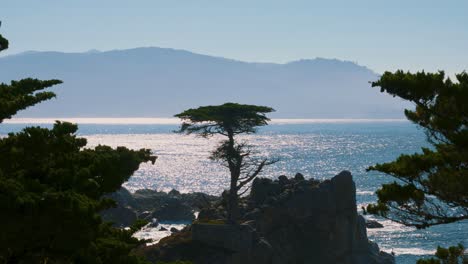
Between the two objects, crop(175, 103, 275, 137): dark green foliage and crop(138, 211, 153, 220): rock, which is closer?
crop(175, 103, 275, 137): dark green foliage

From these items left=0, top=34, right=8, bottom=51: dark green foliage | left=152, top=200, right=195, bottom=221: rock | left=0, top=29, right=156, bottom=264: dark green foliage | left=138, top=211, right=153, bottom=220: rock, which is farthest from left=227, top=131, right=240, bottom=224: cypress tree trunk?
left=152, top=200, right=195, bottom=221: rock

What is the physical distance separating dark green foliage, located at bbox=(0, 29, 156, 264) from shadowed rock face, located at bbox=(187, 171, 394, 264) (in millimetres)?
33084

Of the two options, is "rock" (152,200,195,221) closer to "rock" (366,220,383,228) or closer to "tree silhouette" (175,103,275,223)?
"rock" (366,220,383,228)

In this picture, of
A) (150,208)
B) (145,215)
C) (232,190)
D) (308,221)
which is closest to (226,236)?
(232,190)

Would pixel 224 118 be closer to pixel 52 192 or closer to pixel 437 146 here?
pixel 437 146

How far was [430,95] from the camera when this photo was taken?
1903 cm

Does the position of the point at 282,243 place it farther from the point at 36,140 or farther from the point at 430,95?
the point at 36,140

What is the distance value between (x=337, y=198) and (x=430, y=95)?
3787cm

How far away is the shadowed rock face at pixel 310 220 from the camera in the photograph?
5372 centimetres

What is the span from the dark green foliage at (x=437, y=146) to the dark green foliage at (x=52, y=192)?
664 cm

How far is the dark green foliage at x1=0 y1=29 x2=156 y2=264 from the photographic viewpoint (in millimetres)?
14242

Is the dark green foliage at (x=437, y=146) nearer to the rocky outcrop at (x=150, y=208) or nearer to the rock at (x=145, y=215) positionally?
the rocky outcrop at (x=150, y=208)

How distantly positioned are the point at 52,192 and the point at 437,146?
10.2 metres

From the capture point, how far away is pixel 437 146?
20.0 m
